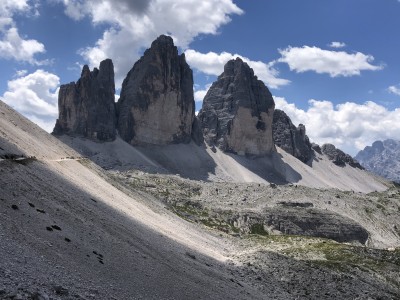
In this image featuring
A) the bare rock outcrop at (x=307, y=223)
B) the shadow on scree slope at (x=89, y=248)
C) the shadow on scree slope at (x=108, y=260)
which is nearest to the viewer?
the shadow on scree slope at (x=108, y=260)

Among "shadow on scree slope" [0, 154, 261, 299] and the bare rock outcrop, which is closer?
"shadow on scree slope" [0, 154, 261, 299]

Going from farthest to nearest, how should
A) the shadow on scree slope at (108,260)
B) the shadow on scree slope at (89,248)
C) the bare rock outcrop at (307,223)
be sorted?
the bare rock outcrop at (307,223), the shadow on scree slope at (89,248), the shadow on scree slope at (108,260)

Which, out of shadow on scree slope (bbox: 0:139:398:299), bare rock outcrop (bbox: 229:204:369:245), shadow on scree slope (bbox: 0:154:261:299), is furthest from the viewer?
bare rock outcrop (bbox: 229:204:369:245)

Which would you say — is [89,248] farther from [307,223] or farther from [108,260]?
[307,223]

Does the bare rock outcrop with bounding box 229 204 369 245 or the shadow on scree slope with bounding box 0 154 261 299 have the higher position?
the bare rock outcrop with bounding box 229 204 369 245

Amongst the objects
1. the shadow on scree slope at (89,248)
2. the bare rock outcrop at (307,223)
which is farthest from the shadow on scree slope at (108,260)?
the bare rock outcrop at (307,223)

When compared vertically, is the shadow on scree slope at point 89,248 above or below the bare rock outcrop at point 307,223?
below

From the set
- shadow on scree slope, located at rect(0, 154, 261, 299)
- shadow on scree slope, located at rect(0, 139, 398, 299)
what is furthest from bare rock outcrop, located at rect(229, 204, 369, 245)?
shadow on scree slope, located at rect(0, 154, 261, 299)

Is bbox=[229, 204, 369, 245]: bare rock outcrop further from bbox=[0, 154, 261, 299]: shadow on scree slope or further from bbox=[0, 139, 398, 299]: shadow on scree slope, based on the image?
bbox=[0, 154, 261, 299]: shadow on scree slope

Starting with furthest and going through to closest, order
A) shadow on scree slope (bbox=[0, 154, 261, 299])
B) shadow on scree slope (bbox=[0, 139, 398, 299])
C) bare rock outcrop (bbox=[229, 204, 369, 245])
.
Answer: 1. bare rock outcrop (bbox=[229, 204, 369, 245])
2. shadow on scree slope (bbox=[0, 154, 261, 299])
3. shadow on scree slope (bbox=[0, 139, 398, 299])

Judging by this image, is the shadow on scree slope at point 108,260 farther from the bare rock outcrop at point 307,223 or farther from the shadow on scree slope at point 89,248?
the bare rock outcrop at point 307,223

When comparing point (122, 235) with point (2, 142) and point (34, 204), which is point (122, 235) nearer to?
point (34, 204)

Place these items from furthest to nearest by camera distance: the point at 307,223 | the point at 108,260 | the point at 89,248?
the point at 307,223 < the point at 89,248 < the point at 108,260

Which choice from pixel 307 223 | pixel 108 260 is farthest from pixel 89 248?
pixel 307 223
